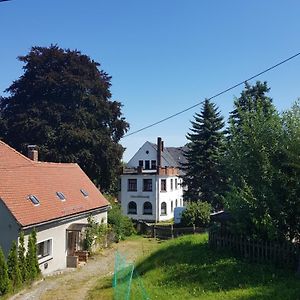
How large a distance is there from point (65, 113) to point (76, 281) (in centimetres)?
2142

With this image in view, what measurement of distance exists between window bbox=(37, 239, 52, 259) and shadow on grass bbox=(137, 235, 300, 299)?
6.00 metres

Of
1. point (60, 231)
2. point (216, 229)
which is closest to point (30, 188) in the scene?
point (60, 231)

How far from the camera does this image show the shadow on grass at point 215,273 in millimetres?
13030

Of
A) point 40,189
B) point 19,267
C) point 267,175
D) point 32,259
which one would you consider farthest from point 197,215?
point 267,175

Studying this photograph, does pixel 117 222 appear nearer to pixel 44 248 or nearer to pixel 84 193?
pixel 84 193

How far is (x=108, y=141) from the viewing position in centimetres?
3934

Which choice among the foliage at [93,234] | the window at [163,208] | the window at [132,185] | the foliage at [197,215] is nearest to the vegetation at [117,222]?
the foliage at [93,234]

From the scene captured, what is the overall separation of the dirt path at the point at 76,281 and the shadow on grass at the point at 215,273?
8.97 ft

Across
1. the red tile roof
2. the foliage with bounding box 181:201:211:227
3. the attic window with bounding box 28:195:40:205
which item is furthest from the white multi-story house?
the attic window with bounding box 28:195:40:205

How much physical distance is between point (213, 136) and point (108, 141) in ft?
33.5

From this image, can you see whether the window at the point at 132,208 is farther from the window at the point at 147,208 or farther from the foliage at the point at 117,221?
the foliage at the point at 117,221

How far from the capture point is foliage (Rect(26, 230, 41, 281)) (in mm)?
19375

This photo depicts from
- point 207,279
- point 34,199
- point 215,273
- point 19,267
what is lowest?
point 19,267

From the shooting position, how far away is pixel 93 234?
28.9 m
